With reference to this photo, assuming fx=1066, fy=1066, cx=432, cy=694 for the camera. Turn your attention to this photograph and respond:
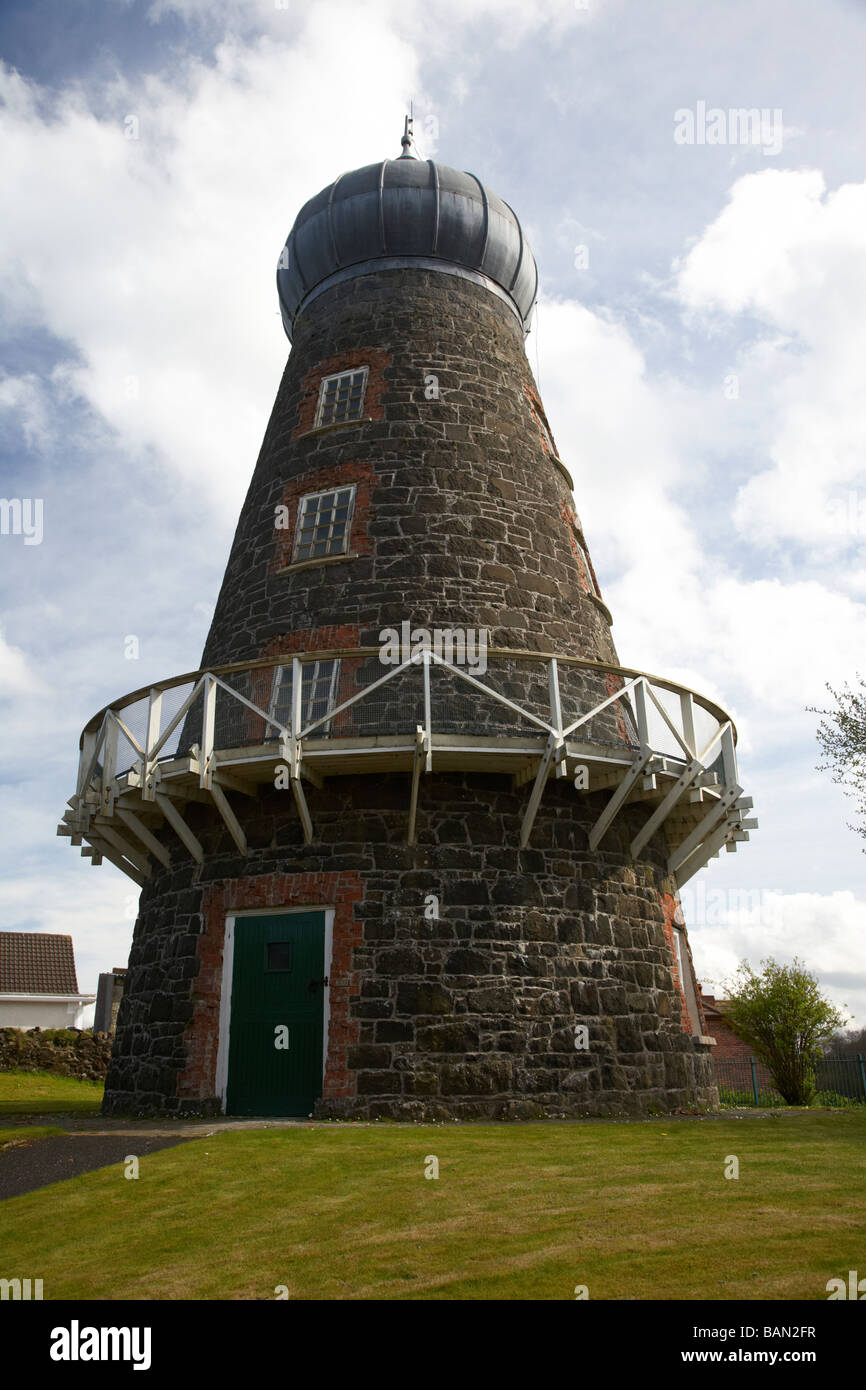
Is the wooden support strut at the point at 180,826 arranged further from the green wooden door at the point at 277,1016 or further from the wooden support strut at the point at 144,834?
the green wooden door at the point at 277,1016

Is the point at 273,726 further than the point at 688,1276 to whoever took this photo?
Yes

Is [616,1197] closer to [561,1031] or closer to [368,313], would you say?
[561,1031]

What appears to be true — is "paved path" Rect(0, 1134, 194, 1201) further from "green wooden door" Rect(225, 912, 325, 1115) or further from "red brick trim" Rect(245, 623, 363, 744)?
"red brick trim" Rect(245, 623, 363, 744)

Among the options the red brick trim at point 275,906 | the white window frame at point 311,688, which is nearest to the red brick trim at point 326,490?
the white window frame at point 311,688

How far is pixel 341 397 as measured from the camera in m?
16.2

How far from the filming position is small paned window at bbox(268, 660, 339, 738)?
12648 mm

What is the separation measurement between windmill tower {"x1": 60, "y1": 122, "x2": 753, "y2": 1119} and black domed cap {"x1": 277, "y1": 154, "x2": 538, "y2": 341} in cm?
278

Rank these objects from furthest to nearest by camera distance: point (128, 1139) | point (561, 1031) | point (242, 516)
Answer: point (242, 516)
point (561, 1031)
point (128, 1139)

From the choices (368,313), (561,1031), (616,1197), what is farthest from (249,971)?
(368,313)

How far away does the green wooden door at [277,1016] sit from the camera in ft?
38.7

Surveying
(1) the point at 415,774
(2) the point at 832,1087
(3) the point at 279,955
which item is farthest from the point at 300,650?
(2) the point at 832,1087
